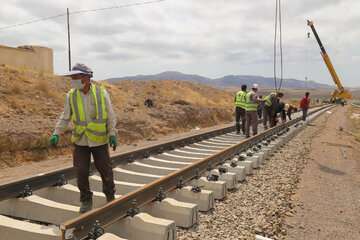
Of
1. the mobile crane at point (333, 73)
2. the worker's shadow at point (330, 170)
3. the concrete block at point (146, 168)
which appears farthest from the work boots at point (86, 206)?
the mobile crane at point (333, 73)

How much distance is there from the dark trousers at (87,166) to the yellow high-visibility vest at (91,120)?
20 centimetres

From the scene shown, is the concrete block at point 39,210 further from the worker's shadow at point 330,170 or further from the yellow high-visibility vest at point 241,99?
the yellow high-visibility vest at point 241,99

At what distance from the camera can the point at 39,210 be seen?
4.27 metres

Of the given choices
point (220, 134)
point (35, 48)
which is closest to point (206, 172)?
point (220, 134)

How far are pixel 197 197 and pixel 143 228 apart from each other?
4.57 feet

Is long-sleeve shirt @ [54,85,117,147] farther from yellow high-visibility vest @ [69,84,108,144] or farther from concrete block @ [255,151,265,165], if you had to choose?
concrete block @ [255,151,265,165]

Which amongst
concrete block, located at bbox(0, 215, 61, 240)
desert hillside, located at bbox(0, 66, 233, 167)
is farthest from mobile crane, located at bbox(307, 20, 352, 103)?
concrete block, located at bbox(0, 215, 61, 240)

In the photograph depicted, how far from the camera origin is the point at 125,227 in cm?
387

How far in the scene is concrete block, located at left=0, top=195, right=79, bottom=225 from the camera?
414cm

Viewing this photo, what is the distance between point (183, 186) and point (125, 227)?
5.77ft

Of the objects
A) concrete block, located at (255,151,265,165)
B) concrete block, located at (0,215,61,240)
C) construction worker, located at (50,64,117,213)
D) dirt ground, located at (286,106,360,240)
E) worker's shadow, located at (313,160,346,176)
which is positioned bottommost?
worker's shadow, located at (313,160,346,176)

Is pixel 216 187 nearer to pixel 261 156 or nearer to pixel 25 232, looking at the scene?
pixel 25 232

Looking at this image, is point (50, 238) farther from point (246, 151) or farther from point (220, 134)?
point (220, 134)

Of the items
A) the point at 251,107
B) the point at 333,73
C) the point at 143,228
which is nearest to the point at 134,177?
the point at 143,228
